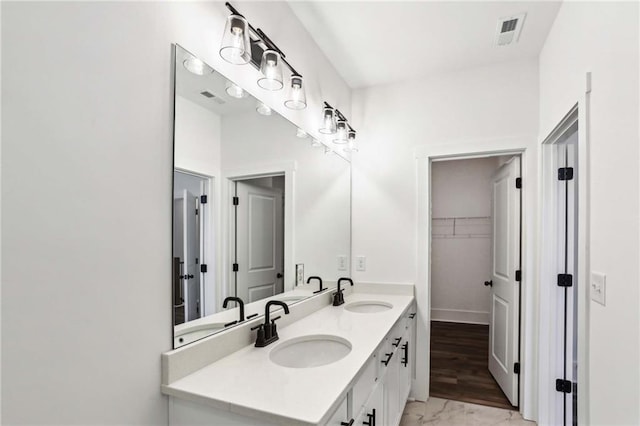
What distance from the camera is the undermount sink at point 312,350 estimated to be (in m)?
1.66

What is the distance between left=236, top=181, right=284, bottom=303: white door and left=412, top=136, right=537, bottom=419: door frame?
1.33 m

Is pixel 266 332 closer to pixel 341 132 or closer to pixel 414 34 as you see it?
pixel 341 132

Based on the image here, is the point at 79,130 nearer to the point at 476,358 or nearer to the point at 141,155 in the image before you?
the point at 141,155

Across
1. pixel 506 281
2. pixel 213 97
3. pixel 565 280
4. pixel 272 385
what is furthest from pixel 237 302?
pixel 506 281

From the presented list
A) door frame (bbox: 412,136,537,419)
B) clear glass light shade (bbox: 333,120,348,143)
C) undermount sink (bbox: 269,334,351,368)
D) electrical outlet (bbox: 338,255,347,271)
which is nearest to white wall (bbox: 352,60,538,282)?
door frame (bbox: 412,136,537,419)

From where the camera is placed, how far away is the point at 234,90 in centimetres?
162

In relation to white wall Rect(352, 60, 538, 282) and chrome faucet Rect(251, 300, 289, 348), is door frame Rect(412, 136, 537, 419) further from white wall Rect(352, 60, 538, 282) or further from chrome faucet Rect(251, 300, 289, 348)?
chrome faucet Rect(251, 300, 289, 348)

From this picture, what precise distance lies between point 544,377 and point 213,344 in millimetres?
2311

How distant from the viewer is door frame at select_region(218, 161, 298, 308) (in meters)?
1.61

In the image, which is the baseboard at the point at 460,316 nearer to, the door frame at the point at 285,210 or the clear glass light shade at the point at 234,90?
the door frame at the point at 285,210

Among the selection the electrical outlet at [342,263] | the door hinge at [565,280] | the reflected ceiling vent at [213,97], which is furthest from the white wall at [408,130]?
the reflected ceiling vent at [213,97]

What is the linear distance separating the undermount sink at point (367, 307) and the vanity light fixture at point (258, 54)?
1.49 meters

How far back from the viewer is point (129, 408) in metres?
1.09

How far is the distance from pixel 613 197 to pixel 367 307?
68.7 inches
